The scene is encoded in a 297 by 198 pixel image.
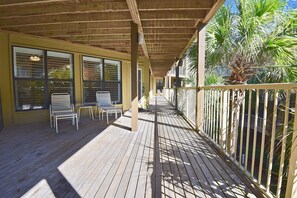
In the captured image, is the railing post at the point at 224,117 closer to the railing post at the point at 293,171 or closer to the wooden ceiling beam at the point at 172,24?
the railing post at the point at 293,171

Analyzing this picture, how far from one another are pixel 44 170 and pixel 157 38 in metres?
4.04

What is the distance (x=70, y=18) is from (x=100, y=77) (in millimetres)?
2705

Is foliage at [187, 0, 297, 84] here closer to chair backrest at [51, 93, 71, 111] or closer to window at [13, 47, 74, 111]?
chair backrest at [51, 93, 71, 111]

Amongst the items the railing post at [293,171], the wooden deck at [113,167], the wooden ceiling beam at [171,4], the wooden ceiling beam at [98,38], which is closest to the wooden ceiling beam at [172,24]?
the wooden ceiling beam at [171,4]

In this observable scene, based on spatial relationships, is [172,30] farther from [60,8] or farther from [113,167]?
[113,167]

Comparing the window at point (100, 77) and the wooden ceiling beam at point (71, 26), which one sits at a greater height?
the wooden ceiling beam at point (71, 26)

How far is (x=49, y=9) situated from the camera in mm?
3070

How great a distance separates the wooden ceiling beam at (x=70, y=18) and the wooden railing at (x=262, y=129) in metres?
2.26

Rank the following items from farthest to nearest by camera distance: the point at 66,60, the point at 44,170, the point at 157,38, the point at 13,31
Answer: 1. the point at 66,60
2. the point at 157,38
3. the point at 13,31
4. the point at 44,170

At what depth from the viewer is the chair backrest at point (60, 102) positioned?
4.38 m

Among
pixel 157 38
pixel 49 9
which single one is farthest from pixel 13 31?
pixel 157 38

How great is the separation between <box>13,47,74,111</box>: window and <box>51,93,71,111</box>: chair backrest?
0.58m

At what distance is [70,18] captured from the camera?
3.39 m

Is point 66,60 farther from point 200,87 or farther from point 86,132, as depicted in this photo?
point 200,87
